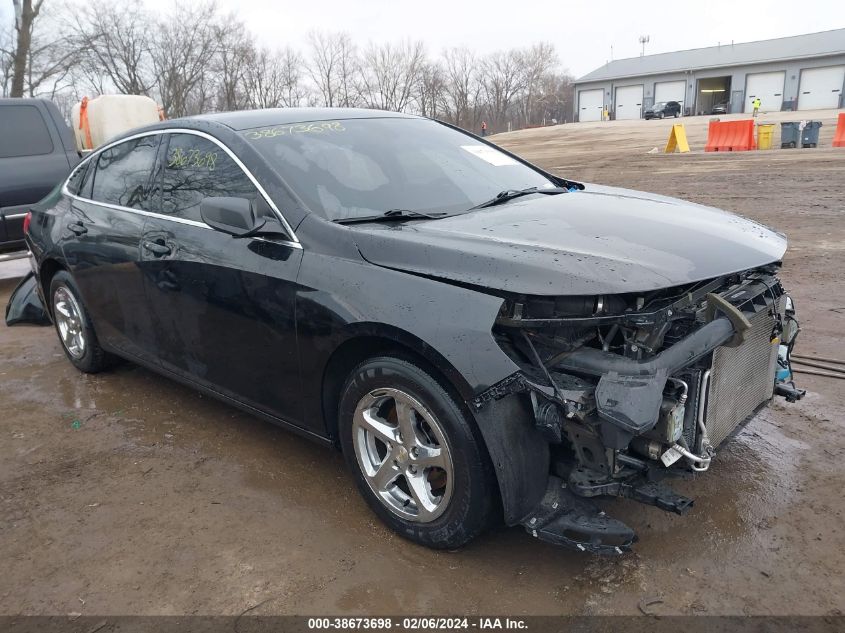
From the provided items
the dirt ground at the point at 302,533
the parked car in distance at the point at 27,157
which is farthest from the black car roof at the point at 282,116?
the parked car in distance at the point at 27,157

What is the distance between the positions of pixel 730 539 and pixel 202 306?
2649 mm

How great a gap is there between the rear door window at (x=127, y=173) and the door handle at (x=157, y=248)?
265 mm

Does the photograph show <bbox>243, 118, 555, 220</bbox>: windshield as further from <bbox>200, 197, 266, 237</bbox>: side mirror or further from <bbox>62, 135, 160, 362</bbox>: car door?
<bbox>62, 135, 160, 362</bbox>: car door

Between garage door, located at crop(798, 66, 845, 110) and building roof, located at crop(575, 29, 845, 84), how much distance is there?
4.44 feet

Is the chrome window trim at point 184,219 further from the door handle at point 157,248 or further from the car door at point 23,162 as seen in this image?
the car door at point 23,162

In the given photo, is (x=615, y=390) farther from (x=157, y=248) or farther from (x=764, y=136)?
(x=764, y=136)

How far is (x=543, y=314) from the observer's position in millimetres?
2492

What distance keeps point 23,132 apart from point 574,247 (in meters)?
7.95

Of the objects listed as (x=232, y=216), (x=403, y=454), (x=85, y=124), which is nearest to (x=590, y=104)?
(x=85, y=124)

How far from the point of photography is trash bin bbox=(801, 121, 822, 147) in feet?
67.5

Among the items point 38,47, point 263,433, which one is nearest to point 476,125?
point 38,47

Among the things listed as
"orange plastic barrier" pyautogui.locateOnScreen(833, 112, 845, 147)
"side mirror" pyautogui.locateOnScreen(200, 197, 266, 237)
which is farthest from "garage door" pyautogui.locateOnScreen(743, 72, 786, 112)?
"side mirror" pyautogui.locateOnScreen(200, 197, 266, 237)

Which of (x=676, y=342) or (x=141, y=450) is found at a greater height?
(x=676, y=342)

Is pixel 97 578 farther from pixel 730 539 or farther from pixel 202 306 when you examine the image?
pixel 730 539
